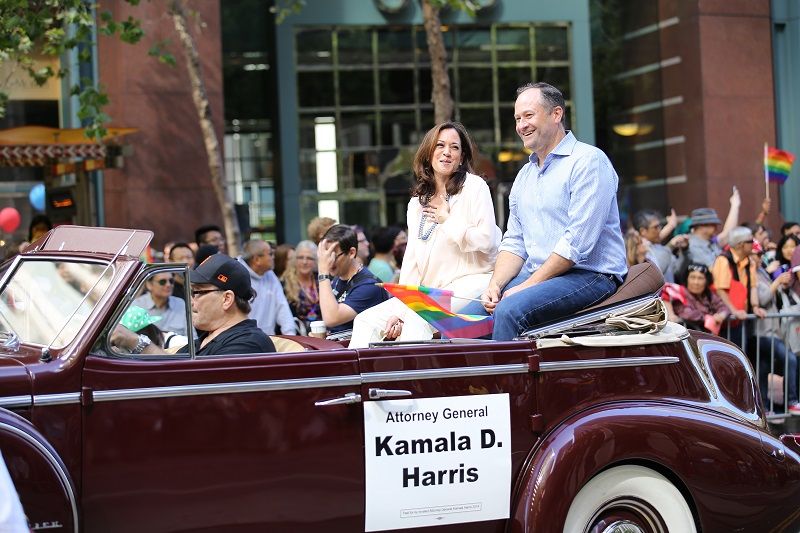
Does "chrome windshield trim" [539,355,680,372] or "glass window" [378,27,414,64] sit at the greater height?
"glass window" [378,27,414,64]

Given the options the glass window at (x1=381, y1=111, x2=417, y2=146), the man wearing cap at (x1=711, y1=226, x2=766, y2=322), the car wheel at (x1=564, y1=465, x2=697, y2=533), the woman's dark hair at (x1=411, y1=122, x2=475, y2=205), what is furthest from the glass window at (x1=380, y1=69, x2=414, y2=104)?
the car wheel at (x1=564, y1=465, x2=697, y2=533)

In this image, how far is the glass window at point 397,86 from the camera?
23531 millimetres

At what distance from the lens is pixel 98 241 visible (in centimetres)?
513

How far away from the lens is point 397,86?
23.7 metres

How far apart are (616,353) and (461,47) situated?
1871 cm

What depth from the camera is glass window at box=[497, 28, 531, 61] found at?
2358cm

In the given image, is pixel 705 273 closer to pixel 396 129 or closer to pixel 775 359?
pixel 775 359

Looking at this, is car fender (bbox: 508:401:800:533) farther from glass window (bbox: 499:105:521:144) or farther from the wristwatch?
glass window (bbox: 499:105:521:144)

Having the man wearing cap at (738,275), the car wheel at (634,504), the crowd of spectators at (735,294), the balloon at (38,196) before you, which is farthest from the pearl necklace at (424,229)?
the balloon at (38,196)

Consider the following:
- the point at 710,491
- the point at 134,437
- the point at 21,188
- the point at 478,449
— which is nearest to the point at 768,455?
the point at 710,491

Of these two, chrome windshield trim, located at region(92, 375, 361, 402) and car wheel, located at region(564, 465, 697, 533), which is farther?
car wheel, located at region(564, 465, 697, 533)

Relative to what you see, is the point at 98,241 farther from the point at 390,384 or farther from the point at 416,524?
the point at 416,524

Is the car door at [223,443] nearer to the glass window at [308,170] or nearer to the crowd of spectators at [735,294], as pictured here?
the crowd of spectators at [735,294]

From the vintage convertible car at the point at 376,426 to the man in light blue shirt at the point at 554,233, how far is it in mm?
130
